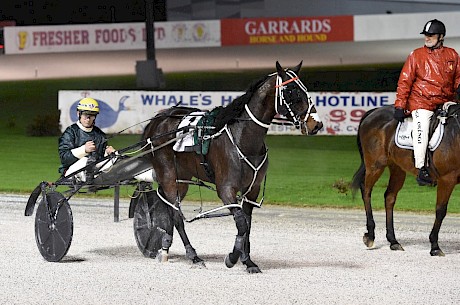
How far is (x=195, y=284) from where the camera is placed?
30.7 ft

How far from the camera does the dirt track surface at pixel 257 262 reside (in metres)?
8.85

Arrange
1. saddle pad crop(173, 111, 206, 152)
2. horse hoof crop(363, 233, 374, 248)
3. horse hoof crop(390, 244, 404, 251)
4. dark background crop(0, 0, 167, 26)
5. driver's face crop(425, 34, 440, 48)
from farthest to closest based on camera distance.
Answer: dark background crop(0, 0, 167, 26) → horse hoof crop(363, 233, 374, 248) → horse hoof crop(390, 244, 404, 251) → driver's face crop(425, 34, 440, 48) → saddle pad crop(173, 111, 206, 152)

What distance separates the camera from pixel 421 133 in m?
10.6

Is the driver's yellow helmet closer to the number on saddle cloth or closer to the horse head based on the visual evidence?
the number on saddle cloth

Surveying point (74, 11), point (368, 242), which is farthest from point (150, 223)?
point (74, 11)

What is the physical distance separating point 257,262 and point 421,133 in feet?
6.67

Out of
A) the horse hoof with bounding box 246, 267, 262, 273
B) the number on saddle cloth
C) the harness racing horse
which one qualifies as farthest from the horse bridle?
the horse hoof with bounding box 246, 267, 262, 273

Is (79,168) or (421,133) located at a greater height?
(421,133)

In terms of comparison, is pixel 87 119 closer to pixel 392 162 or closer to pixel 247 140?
pixel 247 140

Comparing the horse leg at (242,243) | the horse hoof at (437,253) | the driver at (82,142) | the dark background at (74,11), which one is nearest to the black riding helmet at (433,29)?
the horse hoof at (437,253)

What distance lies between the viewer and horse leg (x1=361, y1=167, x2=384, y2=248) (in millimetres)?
11133

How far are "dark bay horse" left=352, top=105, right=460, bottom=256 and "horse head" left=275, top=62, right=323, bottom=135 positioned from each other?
1.75 meters

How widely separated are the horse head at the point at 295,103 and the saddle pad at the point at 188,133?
0.99 metres

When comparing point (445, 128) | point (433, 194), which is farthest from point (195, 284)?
point (433, 194)
